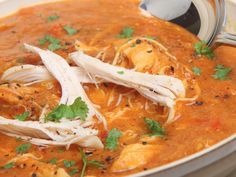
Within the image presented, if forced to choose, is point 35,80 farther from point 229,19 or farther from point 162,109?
point 229,19

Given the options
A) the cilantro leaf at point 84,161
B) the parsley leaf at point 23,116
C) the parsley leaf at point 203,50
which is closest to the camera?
the cilantro leaf at point 84,161

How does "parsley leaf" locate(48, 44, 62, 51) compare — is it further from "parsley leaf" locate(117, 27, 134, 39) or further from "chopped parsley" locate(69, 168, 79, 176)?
"chopped parsley" locate(69, 168, 79, 176)

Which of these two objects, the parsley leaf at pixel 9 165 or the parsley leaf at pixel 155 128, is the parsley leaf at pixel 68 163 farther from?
the parsley leaf at pixel 155 128

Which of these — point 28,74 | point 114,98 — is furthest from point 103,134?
point 28,74

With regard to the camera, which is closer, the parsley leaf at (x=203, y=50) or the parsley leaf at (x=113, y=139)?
the parsley leaf at (x=113, y=139)

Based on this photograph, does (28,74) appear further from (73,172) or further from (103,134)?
(73,172)

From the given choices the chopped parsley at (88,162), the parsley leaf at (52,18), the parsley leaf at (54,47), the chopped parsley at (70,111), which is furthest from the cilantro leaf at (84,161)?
the parsley leaf at (52,18)
